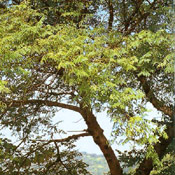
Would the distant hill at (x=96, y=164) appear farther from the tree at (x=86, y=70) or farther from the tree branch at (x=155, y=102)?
the tree branch at (x=155, y=102)

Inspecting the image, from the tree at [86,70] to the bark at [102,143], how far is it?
0.01m

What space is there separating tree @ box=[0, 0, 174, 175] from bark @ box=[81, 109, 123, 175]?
1 centimetres

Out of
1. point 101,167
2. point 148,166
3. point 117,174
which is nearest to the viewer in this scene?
point 148,166

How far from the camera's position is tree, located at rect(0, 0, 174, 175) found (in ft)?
6.43

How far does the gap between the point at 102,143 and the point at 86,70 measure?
6.55ft

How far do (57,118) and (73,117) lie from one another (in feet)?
2.86

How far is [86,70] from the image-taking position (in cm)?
193

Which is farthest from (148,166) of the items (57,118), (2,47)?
(2,47)

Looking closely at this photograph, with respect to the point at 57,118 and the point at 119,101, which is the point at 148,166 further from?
the point at 119,101

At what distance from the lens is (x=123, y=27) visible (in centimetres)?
352

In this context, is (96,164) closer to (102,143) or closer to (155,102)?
(102,143)

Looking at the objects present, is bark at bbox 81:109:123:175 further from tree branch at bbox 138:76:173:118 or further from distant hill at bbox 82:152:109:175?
distant hill at bbox 82:152:109:175

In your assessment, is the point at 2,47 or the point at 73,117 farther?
the point at 73,117

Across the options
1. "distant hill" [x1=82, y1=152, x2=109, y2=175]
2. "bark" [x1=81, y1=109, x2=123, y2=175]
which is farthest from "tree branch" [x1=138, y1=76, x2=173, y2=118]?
"distant hill" [x1=82, y1=152, x2=109, y2=175]
